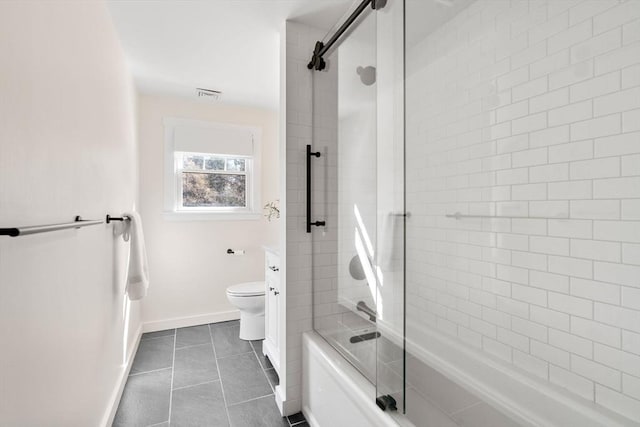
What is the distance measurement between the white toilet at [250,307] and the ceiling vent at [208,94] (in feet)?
6.35

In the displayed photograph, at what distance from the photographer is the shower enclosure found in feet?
4.09

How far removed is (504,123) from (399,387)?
140 cm

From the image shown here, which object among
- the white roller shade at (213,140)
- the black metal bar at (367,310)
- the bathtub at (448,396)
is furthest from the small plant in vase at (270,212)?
the black metal bar at (367,310)

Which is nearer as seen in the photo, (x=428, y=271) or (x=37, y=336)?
(x=37, y=336)

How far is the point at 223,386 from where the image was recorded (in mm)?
2172

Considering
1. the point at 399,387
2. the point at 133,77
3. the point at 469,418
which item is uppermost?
the point at 133,77

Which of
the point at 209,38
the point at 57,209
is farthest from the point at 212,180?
the point at 57,209

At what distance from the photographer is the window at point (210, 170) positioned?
3229 millimetres

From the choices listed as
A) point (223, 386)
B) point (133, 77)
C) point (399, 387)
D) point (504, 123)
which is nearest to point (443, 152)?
point (504, 123)

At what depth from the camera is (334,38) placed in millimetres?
1786

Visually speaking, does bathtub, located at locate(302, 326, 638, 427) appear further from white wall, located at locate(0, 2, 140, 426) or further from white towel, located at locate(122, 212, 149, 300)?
white towel, located at locate(122, 212, 149, 300)

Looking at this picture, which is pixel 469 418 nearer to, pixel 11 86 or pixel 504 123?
pixel 504 123

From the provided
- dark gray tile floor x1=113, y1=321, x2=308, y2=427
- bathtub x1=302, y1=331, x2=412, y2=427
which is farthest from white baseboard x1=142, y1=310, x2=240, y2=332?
bathtub x1=302, y1=331, x2=412, y2=427

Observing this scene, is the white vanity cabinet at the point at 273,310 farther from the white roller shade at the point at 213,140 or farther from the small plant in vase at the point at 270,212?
the white roller shade at the point at 213,140
